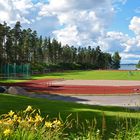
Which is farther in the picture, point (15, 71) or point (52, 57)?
point (52, 57)

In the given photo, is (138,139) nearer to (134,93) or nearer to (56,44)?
(134,93)

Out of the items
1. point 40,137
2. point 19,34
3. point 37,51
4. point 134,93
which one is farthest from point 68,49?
point 40,137

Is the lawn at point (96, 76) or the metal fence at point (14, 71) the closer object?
the lawn at point (96, 76)

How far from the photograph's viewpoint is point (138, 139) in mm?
6266

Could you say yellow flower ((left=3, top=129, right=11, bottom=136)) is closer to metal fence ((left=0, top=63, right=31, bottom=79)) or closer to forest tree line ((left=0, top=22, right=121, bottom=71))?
metal fence ((left=0, top=63, right=31, bottom=79))

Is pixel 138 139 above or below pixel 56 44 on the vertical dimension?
below

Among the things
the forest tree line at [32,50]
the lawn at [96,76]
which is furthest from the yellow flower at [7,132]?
the forest tree line at [32,50]

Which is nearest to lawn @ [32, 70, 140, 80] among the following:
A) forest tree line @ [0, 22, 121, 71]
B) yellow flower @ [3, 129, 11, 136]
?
forest tree line @ [0, 22, 121, 71]

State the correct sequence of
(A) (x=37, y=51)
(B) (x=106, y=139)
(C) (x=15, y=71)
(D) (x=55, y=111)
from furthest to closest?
(A) (x=37, y=51) → (C) (x=15, y=71) → (D) (x=55, y=111) → (B) (x=106, y=139)

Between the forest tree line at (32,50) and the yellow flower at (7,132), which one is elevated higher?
the forest tree line at (32,50)

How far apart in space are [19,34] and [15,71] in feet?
119

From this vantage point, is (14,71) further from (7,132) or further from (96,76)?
(7,132)

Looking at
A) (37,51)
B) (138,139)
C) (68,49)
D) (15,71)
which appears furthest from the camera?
(68,49)

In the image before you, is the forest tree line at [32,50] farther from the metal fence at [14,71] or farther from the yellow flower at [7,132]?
the yellow flower at [7,132]
